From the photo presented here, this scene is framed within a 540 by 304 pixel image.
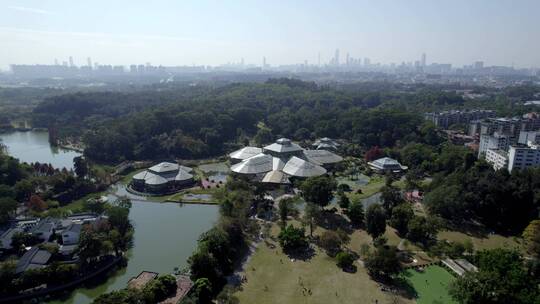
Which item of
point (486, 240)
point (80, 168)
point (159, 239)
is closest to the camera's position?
point (486, 240)

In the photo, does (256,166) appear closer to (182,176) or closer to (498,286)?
(182,176)

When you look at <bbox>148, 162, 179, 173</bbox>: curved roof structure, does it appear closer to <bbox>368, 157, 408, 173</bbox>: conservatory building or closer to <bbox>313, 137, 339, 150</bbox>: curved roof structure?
<bbox>313, 137, 339, 150</bbox>: curved roof structure

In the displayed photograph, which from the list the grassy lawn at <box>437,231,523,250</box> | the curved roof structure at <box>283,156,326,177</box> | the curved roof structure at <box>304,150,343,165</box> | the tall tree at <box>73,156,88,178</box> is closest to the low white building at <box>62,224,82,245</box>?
the tall tree at <box>73,156,88,178</box>

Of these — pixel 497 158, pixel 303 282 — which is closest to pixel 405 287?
pixel 303 282

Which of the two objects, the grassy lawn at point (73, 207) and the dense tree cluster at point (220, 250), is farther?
the grassy lawn at point (73, 207)

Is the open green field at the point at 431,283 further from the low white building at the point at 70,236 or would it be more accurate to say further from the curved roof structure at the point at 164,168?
the curved roof structure at the point at 164,168

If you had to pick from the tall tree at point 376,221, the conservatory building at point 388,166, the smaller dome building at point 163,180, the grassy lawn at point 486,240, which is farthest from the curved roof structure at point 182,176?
the grassy lawn at point 486,240
